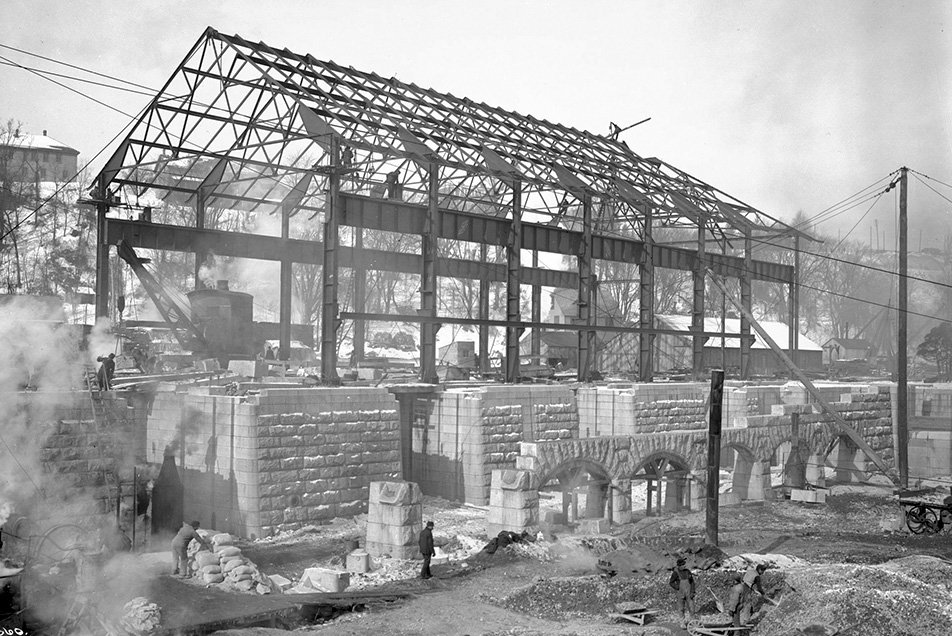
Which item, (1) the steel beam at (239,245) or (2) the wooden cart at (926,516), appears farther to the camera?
(1) the steel beam at (239,245)

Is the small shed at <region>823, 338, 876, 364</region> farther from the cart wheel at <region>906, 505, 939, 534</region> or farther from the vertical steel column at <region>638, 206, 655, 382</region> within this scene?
the cart wheel at <region>906, 505, 939, 534</region>

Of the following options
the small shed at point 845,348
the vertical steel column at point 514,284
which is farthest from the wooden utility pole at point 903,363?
the small shed at point 845,348

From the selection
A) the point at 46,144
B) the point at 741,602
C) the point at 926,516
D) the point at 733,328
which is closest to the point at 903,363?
the point at 926,516

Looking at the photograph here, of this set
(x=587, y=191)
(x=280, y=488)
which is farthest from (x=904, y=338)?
(x=280, y=488)

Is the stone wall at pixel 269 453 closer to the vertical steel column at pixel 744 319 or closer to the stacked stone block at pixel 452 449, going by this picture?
the stacked stone block at pixel 452 449

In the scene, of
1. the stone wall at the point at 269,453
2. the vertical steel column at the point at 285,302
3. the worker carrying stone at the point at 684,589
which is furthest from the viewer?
the vertical steel column at the point at 285,302

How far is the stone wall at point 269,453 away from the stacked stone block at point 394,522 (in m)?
2.72

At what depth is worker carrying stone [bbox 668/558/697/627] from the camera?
13863 millimetres

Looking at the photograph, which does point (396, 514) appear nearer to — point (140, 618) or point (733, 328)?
point (140, 618)

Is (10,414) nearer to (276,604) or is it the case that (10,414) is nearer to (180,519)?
(180,519)

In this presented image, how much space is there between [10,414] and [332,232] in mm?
10174

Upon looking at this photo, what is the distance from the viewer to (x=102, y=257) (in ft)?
83.7

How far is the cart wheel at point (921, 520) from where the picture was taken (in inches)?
894

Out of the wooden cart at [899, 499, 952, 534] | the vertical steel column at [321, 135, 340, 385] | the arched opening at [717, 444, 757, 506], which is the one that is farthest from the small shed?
the vertical steel column at [321, 135, 340, 385]
